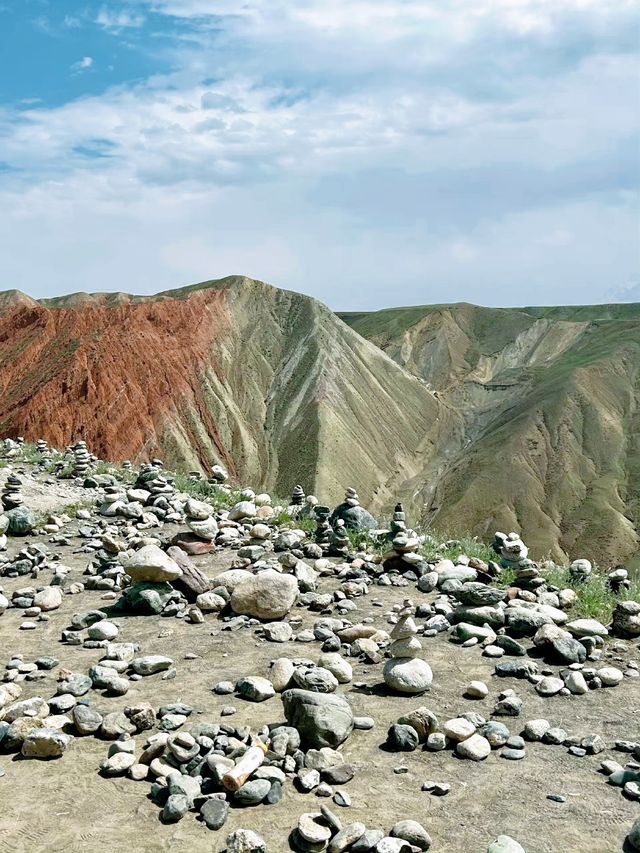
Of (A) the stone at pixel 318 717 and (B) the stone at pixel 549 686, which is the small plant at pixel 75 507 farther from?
(B) the stone at pixel 549 686

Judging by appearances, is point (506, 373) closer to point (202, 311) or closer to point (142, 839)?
point (202, 311)

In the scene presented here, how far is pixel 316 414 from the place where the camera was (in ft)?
253

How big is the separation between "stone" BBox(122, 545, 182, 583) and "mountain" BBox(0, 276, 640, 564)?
57.0 m

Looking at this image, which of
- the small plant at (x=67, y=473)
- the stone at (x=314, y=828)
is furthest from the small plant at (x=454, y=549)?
the small plant at (x=67, y=473)

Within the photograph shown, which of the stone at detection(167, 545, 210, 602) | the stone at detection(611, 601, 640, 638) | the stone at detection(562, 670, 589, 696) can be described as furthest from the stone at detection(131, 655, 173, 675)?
the stone at detection(611, 601, 640, 638)

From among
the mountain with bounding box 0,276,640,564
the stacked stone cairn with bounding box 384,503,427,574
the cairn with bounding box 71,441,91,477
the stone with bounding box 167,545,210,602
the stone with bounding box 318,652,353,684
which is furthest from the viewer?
the mountain with bounding box 0,276,640,564

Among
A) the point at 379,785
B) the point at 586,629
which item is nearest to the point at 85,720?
the point at 379,785

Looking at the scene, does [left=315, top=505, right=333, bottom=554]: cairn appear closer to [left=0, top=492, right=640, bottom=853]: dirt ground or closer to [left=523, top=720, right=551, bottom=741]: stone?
[left=0, top=492, right=640, bottom=853]: dirt ground

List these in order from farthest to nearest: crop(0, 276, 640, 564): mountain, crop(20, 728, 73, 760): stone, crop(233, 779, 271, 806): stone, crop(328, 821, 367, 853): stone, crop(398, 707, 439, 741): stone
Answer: crop(0, 276, 640, 564): mountain
crop(398, 707, 439, 741): stone
crop(20, 728, 73, 760): stone
crop(233, 779, 271, 806): stone
crop(328, 821, 367, 853): stone

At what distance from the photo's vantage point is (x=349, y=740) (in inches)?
201

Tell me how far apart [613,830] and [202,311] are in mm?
84830

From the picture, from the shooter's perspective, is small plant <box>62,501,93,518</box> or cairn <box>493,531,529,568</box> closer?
cairn <box>493,531,529,568</box>

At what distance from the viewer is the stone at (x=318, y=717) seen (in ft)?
16.1

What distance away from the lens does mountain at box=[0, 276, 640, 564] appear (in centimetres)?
6788
